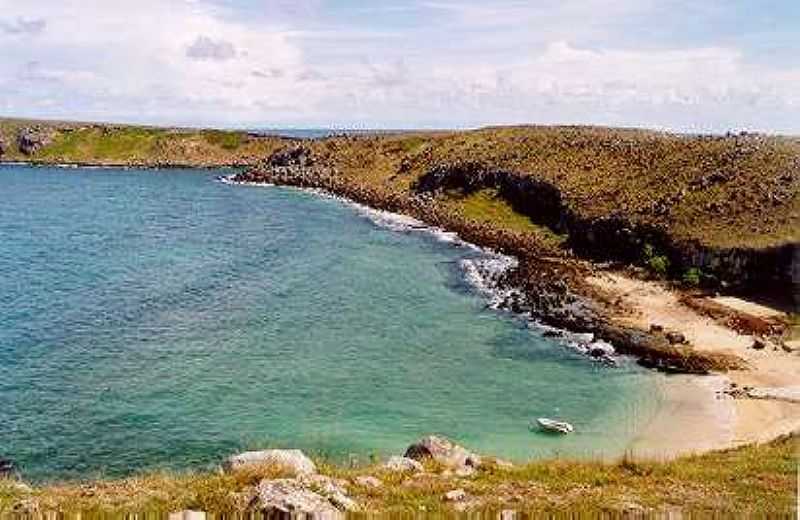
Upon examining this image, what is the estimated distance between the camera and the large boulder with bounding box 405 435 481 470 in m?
27.3

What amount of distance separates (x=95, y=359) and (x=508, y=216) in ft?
219

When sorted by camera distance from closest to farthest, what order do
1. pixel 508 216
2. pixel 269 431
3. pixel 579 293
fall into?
pixel 269 431 → pixel 579 293 → pixel 508 216

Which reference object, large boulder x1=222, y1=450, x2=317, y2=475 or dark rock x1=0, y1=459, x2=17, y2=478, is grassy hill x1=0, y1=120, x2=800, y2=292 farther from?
large boulder x1=222, y1=450, x2=317, y2=475

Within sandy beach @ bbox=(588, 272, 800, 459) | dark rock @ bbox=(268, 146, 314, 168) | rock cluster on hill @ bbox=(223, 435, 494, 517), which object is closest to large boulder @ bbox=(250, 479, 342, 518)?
rock cluster on hill @ bbox=(223, 435, 494, 517)

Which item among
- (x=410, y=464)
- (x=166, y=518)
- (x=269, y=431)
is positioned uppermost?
(x=166, y=518)

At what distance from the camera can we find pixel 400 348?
59.7 meters

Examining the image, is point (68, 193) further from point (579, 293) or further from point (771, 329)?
point (771, 329)

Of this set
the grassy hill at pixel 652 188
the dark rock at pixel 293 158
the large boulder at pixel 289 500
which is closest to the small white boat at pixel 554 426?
the large boulder at pixel 289 500

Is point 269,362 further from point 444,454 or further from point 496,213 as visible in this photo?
point 496,213

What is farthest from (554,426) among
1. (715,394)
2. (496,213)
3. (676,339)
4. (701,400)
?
(496,213)

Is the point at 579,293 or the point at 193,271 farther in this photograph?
the point at 193,271

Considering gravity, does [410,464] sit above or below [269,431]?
above

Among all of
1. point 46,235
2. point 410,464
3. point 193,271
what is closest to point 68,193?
point 46,235

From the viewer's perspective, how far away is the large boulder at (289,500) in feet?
56.3
